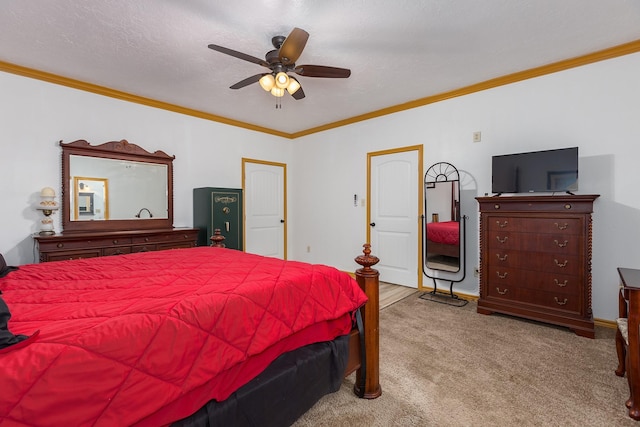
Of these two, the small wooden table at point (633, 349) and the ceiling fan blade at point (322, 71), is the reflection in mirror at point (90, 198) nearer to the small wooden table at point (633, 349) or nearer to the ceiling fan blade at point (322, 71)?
the ceiling fan blade at point (322, 71)

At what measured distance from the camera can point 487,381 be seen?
1.97 metres

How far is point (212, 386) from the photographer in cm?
112

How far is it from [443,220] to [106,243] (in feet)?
12.8

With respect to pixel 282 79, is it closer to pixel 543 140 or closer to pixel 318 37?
pixel 318 37

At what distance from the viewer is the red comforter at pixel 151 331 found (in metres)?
0.81

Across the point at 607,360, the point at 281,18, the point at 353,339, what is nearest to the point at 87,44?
the point at 281,18

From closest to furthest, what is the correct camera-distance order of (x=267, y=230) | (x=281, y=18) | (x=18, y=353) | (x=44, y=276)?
(x=18, y=353), (x=44, y=276), (x=281, y=18), (x=267, y=230)

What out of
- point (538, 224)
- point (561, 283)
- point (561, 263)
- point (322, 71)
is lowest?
point (561, 283)

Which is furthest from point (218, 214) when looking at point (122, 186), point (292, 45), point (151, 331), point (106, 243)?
point (151, 331)

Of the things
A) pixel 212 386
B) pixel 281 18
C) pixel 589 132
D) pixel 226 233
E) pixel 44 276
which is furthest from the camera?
pixel 226 233

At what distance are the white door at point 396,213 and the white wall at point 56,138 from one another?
2601 millimetres

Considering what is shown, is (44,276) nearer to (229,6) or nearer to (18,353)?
(18,353)

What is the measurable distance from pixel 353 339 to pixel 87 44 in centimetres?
326

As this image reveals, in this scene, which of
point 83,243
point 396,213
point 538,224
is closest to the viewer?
point 538,224
